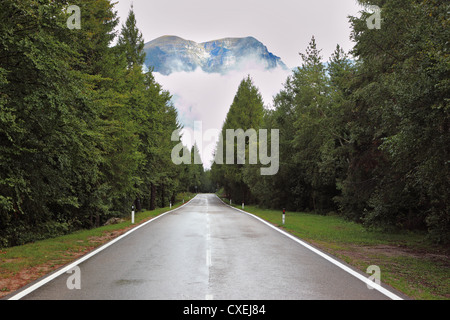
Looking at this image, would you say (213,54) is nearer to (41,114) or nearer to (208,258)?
(41,114)

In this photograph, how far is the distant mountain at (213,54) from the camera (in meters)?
71.4

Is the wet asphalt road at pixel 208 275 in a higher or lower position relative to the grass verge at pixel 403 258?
higher

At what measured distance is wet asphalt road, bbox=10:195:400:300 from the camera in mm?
5027

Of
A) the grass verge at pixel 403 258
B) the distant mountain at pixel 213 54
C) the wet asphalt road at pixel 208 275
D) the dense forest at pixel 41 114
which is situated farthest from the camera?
the distant mountain at pixel 213 54

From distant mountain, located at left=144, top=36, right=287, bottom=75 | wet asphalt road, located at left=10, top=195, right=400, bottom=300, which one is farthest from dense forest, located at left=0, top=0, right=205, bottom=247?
distant mountain, located at left=144, top=36, right=287, bottom=75

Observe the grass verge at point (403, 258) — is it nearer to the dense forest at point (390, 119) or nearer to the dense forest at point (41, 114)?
the dense forest at point (390, 119)

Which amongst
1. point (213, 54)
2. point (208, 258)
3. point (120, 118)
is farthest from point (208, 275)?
point (213, 54)

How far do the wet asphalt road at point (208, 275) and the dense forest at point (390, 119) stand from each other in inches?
147

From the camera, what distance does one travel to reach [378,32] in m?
12.5

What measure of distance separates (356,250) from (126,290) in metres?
7.25

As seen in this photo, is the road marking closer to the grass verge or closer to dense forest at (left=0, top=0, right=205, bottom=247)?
the grass verge

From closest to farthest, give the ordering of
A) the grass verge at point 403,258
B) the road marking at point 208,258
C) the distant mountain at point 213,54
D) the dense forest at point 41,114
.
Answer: the grass verge at point 403,258 → the road marking at point 208,258 → the dense forest at point 41,114 → the distant mountain at point 213,54

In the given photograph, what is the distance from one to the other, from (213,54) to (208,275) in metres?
85.3

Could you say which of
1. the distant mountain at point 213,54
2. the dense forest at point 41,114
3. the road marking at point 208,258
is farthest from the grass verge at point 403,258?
the distant mountain at point 213,54
